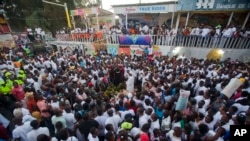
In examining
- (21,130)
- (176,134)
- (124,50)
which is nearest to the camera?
(176,134)

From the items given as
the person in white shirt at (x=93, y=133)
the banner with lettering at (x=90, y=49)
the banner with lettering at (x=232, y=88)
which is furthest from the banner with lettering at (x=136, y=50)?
the person in white shirt at (x=93, y=133)

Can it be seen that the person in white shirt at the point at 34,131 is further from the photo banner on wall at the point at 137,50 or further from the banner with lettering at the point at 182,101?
the photo banner on wall at the point at 137,50

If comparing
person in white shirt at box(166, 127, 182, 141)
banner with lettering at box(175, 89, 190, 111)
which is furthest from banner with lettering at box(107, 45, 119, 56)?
person in white shirt at box(166, 127, 182, 141)

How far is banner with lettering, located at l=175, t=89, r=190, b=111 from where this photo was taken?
514 cm

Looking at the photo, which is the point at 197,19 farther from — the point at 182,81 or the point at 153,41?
the point at 182,81

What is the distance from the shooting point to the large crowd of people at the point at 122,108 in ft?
13.2

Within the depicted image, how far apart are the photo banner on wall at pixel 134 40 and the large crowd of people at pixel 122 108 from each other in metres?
4.63

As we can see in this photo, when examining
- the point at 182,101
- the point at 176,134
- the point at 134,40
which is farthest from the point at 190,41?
the point at 176,134

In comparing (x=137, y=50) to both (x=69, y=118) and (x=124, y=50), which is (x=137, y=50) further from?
(x=69, y=118)

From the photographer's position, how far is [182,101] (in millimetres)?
5195

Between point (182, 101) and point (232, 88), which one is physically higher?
point (232, 88)

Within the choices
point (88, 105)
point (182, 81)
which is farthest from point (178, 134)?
point (182, 81)

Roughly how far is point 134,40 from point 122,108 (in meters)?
9.23

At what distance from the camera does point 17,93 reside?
260 inches
